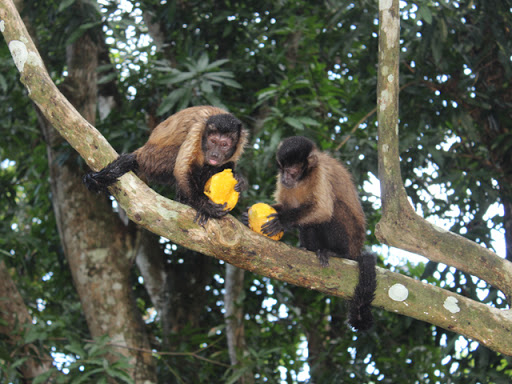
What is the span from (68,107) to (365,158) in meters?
3.01

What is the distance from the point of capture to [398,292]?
3463 mm

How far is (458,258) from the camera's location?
140 inches

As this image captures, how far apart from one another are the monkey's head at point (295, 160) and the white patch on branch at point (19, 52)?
1.90m

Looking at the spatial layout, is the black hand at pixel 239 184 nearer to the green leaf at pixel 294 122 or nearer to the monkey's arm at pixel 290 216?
the monkey's arm at pixel 290 216

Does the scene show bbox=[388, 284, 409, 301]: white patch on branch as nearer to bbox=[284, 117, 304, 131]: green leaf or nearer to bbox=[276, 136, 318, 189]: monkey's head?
bbox=[276, 136, 318, 189]: monkey's head

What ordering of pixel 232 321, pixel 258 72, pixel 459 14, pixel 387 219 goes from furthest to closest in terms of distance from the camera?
pixel 258 72 < pixel 232 321 < pixel 459 14 < pixel 387 219

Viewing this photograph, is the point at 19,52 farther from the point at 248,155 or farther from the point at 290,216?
the point at 248,155

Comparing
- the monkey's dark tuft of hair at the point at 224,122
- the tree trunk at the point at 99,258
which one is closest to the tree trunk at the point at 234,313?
the tree trunk at the point at 99,258

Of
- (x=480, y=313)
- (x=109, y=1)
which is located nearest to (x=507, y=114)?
(x=480, y=313)

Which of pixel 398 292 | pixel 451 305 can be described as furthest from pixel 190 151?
pixel 451 305

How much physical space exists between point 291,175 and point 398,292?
132 centimetres

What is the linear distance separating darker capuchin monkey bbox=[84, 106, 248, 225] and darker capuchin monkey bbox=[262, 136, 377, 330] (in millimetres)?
402

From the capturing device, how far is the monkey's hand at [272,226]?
13.3 feet

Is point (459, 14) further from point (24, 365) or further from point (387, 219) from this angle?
point (24, 365)
